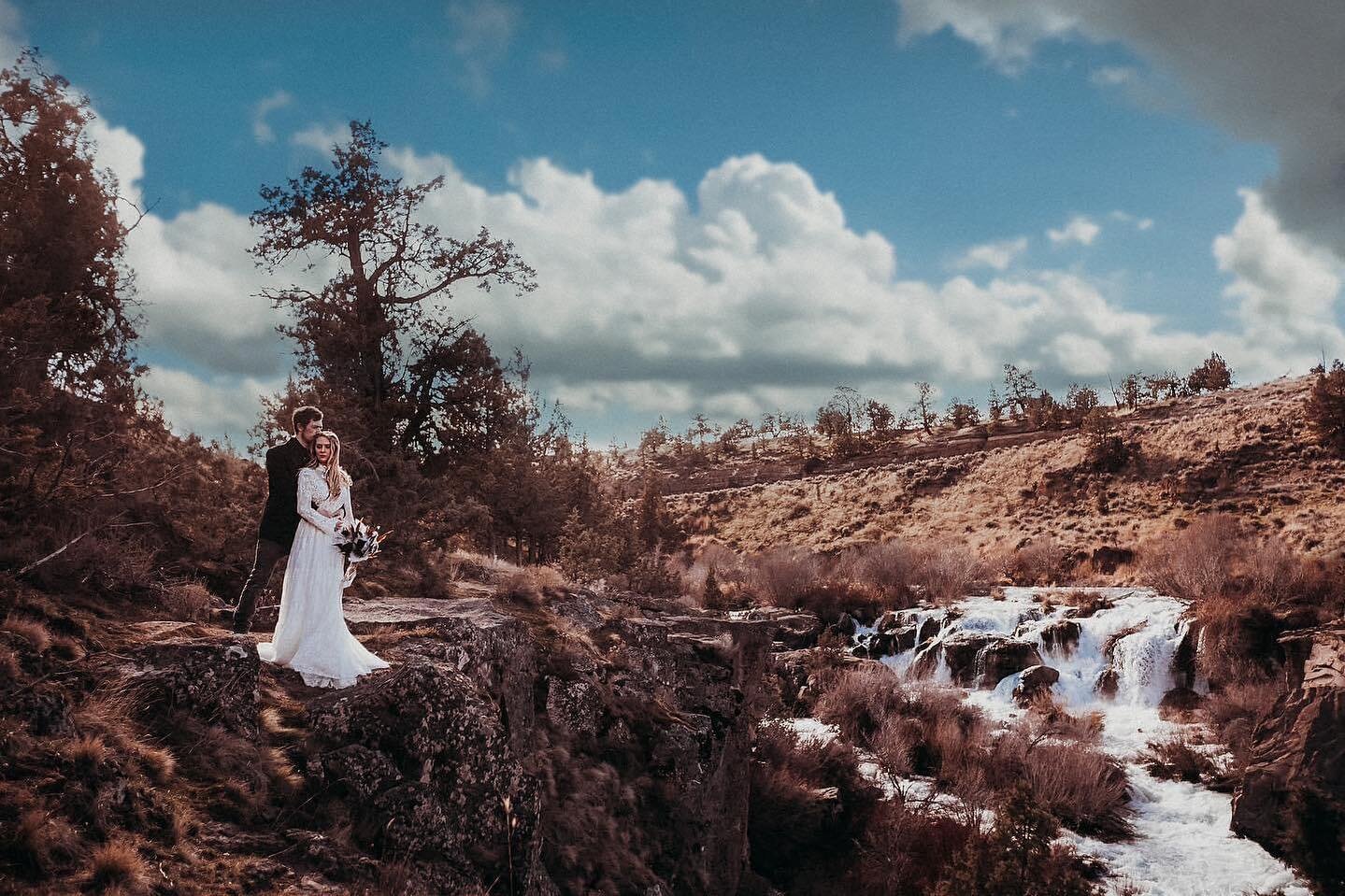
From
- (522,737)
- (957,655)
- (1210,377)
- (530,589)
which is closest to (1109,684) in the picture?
(957,655)

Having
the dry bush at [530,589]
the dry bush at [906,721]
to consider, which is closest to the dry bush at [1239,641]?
the dry bush at [906,721]

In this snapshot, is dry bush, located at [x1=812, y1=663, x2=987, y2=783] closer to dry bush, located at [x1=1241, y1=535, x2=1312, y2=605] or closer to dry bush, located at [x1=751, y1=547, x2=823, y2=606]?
dry bush, located at [x1=751, y1=547, x2=823, y2=606]

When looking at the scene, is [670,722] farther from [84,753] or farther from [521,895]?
[84,753]

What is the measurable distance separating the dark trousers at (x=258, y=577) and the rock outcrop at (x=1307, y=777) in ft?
54.5

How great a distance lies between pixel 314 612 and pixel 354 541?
762mm

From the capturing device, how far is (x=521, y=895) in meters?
7.17

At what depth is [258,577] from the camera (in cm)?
870

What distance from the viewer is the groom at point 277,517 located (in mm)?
8648

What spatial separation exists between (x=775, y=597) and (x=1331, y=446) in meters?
32.0

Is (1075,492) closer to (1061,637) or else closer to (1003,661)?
(1061,637)

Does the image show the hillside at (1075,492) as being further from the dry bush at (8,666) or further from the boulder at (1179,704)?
the dry bush at (8,666)

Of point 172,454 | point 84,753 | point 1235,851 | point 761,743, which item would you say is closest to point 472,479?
point 172,454

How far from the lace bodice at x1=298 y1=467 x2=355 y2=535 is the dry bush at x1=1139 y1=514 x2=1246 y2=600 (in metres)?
28.2

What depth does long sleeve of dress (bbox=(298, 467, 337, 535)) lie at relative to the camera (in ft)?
26.1
